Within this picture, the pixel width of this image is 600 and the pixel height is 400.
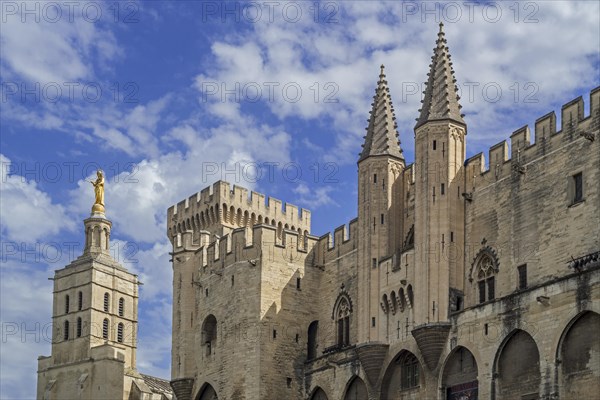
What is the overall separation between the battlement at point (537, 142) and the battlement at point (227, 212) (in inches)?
906

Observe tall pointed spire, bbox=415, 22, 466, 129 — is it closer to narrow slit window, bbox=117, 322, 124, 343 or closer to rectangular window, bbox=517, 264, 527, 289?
rectangular window, bbox=517, 264, 527, 289

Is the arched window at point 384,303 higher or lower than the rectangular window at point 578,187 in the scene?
lower

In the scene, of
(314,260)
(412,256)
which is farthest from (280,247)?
(412,256)

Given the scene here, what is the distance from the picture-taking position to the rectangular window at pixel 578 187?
139ft

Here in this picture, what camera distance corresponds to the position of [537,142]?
44844 mm

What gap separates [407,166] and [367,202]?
2282mm

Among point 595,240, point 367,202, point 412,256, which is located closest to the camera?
point 595,240

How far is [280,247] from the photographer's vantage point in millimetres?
55906

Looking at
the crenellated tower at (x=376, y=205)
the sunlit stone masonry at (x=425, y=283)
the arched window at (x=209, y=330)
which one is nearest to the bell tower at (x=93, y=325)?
the sunlit stone masonry at (x=425, y=283)

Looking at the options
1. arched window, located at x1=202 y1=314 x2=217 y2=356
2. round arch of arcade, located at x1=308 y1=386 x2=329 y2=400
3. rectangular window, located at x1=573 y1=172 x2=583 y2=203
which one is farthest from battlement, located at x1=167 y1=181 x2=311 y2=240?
rectangular window, located at x1=573 y1=172 x2=583 y2=203

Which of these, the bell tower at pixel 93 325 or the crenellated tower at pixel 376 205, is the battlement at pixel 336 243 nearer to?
Result: the crenellated tower at pixel 376 205

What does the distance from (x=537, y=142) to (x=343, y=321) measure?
13529mm

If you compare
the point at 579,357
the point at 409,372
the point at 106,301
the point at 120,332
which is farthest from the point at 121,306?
the point at 579,357

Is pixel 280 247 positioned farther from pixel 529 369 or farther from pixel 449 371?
pixel 529 369
